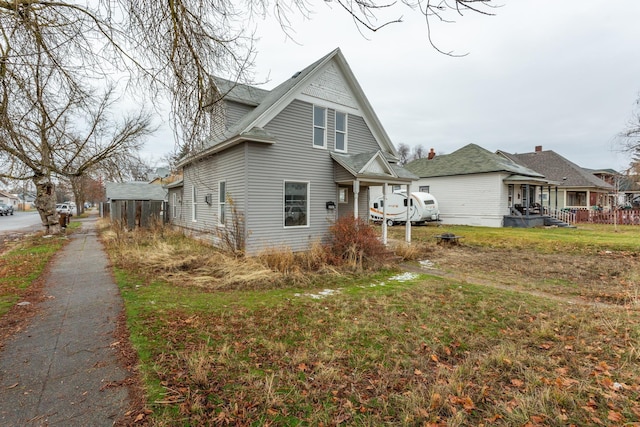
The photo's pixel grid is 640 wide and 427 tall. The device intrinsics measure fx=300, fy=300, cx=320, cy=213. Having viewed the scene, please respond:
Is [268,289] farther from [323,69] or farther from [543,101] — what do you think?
[543,101]

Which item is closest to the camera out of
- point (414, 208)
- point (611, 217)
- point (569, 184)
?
point (414, 208)

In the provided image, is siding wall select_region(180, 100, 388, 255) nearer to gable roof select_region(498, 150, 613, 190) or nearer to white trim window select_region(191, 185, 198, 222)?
white trim window select_region(191, 185, 198, 222)

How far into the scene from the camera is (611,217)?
2277 cm

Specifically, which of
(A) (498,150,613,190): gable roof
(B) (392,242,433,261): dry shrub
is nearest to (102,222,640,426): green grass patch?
(B) (392,242,433,261): dry shrub

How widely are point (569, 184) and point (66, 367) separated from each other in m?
36.2

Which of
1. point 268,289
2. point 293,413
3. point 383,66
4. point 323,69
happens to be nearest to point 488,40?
point 383,66

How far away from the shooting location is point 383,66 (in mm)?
4375

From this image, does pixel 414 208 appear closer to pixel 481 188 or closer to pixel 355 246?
pixel 481 188

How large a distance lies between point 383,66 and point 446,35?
5.03 feet

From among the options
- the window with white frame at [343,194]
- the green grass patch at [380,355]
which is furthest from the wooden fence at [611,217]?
the green grass patch at [380,355]

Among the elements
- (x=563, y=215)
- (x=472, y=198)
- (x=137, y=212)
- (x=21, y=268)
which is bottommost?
(x=21, y=268)

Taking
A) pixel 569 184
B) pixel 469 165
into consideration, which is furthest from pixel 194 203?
pixel 569 184

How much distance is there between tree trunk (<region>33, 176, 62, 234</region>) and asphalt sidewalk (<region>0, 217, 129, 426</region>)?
1288 cm

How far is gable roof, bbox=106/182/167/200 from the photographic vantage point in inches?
1264
